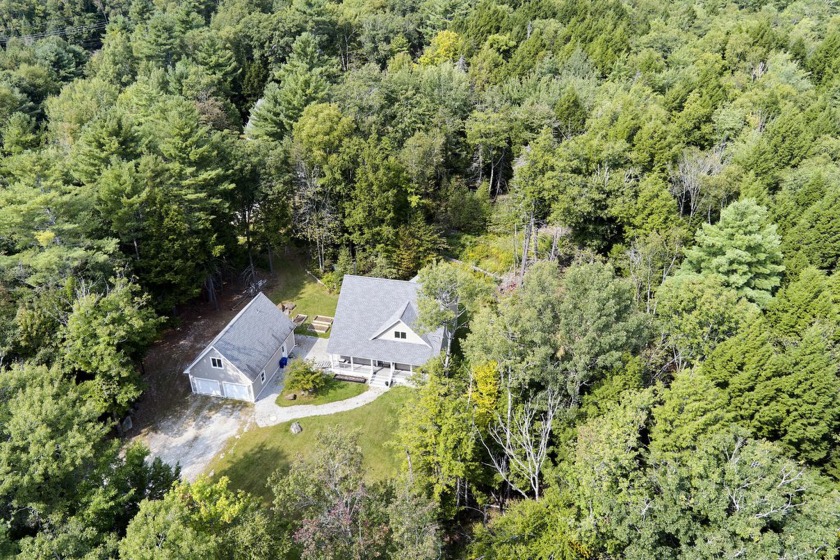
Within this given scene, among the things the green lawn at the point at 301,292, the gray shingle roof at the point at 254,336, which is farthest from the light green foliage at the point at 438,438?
the green lawn at the point at 301,292

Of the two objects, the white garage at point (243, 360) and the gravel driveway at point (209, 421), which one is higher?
the white garage at point (243, 360)

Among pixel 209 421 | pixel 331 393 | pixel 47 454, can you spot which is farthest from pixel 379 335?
pixel 47 454

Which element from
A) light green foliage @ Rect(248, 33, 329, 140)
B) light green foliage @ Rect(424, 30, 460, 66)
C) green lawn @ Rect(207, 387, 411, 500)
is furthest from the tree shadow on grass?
light green foliage @ Rect(424, 30, 460, 66)

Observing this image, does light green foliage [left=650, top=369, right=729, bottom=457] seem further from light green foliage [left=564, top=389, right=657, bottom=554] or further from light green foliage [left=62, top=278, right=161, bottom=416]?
light green foliage [left=62, top=278, right=161, bottom=416]

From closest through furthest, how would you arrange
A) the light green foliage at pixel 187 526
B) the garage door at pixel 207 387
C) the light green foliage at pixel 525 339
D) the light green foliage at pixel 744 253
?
the light green foliage at pixel 187 526 < the light green foliage at pixel 525 339 < the light green foliage at pixel 744 253 < the garage door at pixel 207 387

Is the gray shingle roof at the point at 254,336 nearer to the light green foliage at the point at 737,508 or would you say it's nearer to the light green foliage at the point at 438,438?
the light green foliage at the point at 438,438

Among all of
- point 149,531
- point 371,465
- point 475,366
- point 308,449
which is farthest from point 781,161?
point 149,531

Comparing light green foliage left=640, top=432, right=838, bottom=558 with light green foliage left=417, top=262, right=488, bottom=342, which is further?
light green foliage left=417, top=262, right=488, bottom=342
